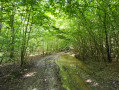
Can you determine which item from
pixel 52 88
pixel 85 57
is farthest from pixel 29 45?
pixel 85 57

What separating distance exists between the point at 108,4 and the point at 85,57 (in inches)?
327

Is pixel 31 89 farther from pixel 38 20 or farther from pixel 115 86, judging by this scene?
pixel 38 20

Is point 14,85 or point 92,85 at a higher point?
point 14,85

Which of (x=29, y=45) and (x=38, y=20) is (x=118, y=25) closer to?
(x=38, y=20)

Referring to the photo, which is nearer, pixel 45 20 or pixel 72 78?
pixel 72 78

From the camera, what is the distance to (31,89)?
3846 millimetres

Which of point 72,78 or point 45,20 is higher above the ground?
point 45,20

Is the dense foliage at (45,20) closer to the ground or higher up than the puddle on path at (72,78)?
higher up

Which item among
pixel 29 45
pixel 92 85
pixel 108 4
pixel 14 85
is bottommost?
pixel 92 85

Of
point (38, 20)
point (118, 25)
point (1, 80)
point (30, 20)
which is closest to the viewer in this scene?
point (1, 80)

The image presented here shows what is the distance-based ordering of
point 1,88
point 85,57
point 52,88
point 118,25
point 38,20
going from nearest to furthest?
point 1,88
point 52,88
point 118,25
point 38,20
point 85,57

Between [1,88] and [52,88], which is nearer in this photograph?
[1,88]

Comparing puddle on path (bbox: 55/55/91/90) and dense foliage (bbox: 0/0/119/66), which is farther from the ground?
dense foliage (bbox: 0/0/119/66)

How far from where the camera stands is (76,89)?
4.01 m
